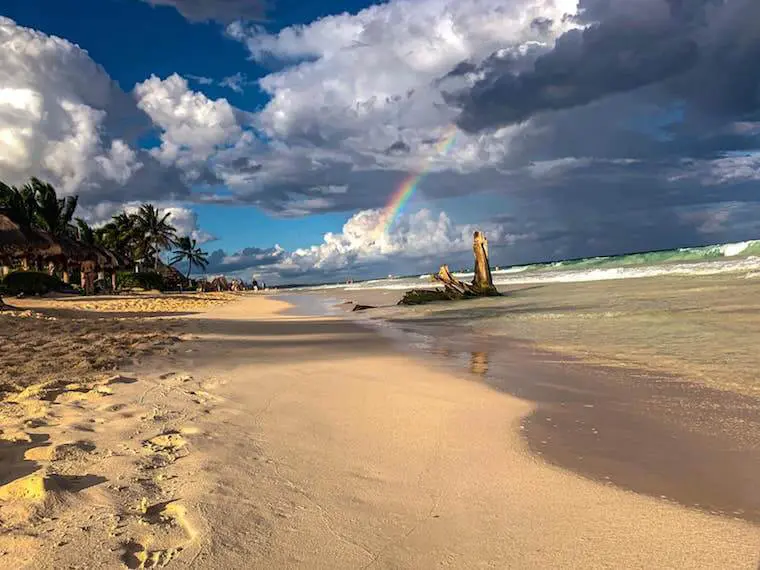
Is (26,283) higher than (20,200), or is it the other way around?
(20,200)

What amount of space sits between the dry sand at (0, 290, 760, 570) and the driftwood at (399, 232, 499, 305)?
18582 millimetres

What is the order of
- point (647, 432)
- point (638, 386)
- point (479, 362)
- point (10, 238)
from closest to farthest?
point (647, 432), point (638, 386), point (479, 362), point (10, 238)

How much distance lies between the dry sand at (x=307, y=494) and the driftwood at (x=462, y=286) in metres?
18.6

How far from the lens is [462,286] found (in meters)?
24.8

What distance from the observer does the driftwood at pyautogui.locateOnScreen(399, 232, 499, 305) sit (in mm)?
23797

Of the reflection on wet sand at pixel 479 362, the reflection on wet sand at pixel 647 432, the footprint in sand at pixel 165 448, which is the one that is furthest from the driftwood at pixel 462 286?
the footprint in sand at pixel 165 448

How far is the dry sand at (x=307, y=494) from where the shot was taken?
88.4 inches

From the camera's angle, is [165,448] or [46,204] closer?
[165,448]

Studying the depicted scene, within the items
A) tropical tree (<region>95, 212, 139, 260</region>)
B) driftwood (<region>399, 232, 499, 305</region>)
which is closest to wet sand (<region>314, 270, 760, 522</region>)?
driftwood (<region>399, 232, 499, 305</region>)

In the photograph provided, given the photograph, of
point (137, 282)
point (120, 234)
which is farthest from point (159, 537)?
point (120, 234)

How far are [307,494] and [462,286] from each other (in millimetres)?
22358

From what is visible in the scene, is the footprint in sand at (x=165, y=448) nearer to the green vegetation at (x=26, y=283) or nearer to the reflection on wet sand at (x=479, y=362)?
the reflection on wet sand at (x=479, y=362)

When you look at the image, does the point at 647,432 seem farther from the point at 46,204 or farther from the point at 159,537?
the point at 46,204

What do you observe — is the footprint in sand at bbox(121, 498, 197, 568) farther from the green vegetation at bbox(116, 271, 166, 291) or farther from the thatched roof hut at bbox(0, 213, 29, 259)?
the green vegetation at bbox(116, 271, 166, 291)
